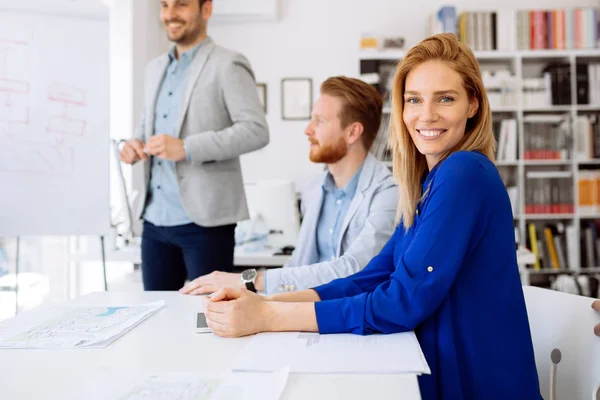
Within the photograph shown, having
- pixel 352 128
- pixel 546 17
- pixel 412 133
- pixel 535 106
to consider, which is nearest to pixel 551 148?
pixel 535 106

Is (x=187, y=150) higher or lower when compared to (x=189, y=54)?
lower

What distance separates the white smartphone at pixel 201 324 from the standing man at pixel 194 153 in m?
0.67

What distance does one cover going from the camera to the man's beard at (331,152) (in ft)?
6.13

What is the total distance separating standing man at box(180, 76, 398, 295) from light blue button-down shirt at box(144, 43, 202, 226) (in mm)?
434

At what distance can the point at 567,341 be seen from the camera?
107 cm

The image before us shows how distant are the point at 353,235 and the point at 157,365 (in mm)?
917

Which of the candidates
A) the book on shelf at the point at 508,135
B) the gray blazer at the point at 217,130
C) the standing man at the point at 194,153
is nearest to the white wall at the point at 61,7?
the standing man at the point at 194,153

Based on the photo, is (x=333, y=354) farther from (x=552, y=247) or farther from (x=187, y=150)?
(x=552, y=247)

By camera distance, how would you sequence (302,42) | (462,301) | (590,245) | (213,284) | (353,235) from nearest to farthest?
(462,301)
(213,284)
(353,235)
(590,245)
(302,42)

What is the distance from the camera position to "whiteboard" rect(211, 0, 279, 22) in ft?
14.7

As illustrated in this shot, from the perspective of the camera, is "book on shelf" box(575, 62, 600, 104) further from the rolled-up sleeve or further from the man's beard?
the rolled-up sleeve

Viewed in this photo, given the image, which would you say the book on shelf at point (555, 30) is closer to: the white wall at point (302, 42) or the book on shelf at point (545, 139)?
the white wall at point (302, 42)

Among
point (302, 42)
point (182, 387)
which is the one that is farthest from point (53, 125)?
point (302, 42)

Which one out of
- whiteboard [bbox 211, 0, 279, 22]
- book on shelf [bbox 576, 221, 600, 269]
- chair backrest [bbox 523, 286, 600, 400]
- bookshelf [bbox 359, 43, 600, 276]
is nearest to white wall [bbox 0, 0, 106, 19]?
chair backrest [bbox 523, 286, 600, 400]
